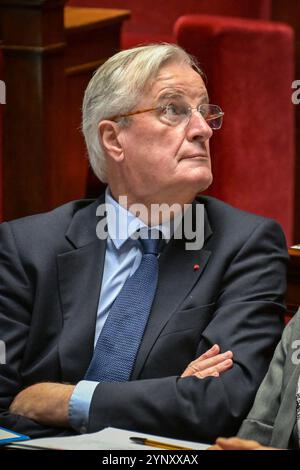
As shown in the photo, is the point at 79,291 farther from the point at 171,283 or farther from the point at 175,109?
the point at 175,109

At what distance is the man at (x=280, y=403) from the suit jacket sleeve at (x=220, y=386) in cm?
5

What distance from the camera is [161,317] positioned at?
1.96 m

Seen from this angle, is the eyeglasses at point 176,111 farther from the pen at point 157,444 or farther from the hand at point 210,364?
the pen at point 157,444

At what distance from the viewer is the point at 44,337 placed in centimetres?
199

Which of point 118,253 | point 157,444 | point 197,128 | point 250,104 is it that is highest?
point 197,128

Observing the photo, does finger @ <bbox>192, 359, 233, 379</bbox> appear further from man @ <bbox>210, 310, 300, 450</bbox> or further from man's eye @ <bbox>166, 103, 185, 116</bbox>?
man's eye @ <bbox>166, 103, 185, 116</bbox>

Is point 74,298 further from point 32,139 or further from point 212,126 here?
point 32,139

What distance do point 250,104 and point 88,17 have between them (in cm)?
61

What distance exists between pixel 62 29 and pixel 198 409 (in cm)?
140

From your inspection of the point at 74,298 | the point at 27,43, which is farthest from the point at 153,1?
the point at 74,298

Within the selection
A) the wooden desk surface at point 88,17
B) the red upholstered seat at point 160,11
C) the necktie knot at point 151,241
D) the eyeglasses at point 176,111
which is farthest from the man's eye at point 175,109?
the red upholstered seat at point 160,11

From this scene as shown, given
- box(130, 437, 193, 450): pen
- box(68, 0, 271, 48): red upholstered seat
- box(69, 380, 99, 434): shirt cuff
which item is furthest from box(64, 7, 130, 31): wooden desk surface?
box(130, 437, 193, 450): pen

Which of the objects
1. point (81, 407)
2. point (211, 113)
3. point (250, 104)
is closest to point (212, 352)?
point (81, 407)

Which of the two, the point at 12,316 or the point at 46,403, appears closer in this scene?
the point at 46,403
